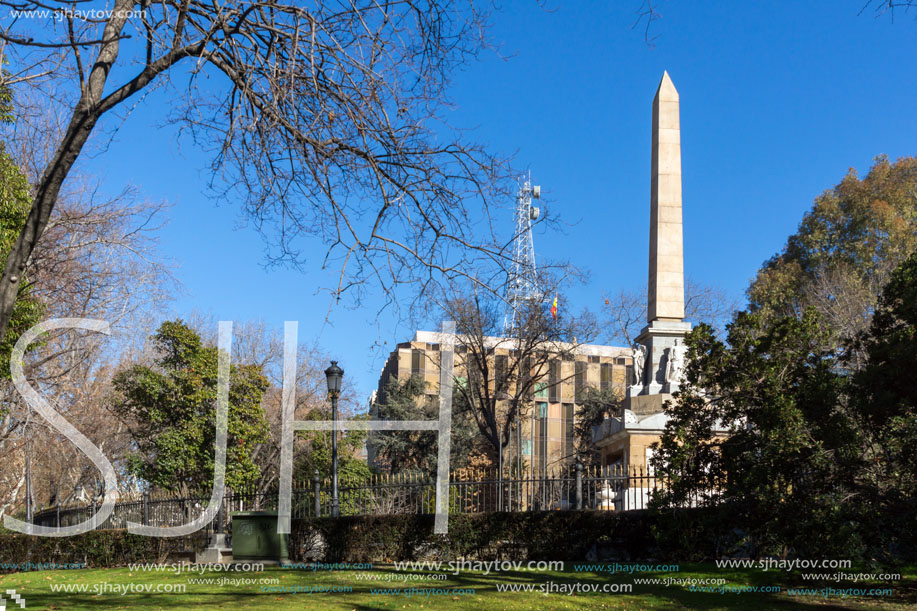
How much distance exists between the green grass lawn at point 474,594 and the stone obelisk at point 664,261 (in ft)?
19.2

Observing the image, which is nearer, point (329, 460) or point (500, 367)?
point (329, 460)

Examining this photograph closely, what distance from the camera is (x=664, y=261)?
18203mm

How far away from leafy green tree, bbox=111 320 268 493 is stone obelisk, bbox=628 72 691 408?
10714mm

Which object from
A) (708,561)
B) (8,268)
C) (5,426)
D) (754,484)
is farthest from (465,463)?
(8,268)

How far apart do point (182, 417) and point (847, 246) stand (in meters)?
26.3

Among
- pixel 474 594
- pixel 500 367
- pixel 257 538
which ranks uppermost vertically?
pixel 500 367

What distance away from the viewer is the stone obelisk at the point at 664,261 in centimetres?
1766

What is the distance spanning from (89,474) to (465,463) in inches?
653

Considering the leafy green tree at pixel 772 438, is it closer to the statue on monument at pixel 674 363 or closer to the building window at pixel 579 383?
the statue on monument at pixel 674 363

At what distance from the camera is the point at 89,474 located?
34.3m

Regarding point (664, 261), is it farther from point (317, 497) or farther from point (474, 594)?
point (474, 594)

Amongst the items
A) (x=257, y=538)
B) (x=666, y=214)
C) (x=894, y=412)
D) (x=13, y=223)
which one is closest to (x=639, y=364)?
(x=666, y=214)

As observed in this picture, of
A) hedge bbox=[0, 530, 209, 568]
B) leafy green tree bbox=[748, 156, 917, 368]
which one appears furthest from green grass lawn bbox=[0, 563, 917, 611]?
leafy green tree bbox=[748, 156, 917, 368]

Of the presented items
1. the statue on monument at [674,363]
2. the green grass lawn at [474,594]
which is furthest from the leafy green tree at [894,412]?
the statue on monument at [674,363]
